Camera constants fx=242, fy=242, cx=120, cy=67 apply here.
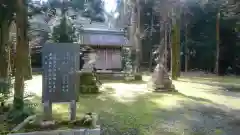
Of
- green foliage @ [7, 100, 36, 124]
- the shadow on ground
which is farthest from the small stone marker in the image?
the shadow on ground

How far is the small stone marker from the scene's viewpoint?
4.20 meters

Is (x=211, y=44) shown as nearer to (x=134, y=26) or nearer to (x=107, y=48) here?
(x=134, y=26)

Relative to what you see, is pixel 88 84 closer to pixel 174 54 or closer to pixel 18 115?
pixel 18 115

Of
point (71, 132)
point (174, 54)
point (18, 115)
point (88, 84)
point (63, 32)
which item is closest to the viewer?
point (71, 132)

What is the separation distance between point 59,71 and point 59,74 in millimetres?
53

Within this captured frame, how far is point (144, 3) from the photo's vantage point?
20.5m

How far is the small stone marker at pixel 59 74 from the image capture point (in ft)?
13.8

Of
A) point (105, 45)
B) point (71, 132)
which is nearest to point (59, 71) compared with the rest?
point (71, 132)

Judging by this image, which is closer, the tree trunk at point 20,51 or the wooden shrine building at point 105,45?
the tree trunk at point 20,51

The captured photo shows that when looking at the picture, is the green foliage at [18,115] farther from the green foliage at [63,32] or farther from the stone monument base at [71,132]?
the green foliage at [63,32]

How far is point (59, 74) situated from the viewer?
424cm

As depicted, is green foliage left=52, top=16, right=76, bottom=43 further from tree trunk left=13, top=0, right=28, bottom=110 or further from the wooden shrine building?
tree trunk left=13, top=0, right=28, bottom=110

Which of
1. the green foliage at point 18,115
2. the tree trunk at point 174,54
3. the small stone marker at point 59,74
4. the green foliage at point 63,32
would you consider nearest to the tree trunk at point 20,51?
the green foliage at point 18,115

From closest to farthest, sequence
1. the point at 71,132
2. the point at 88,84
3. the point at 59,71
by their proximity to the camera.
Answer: the point at 71,132, the point at 59,71, the point at 88,84
